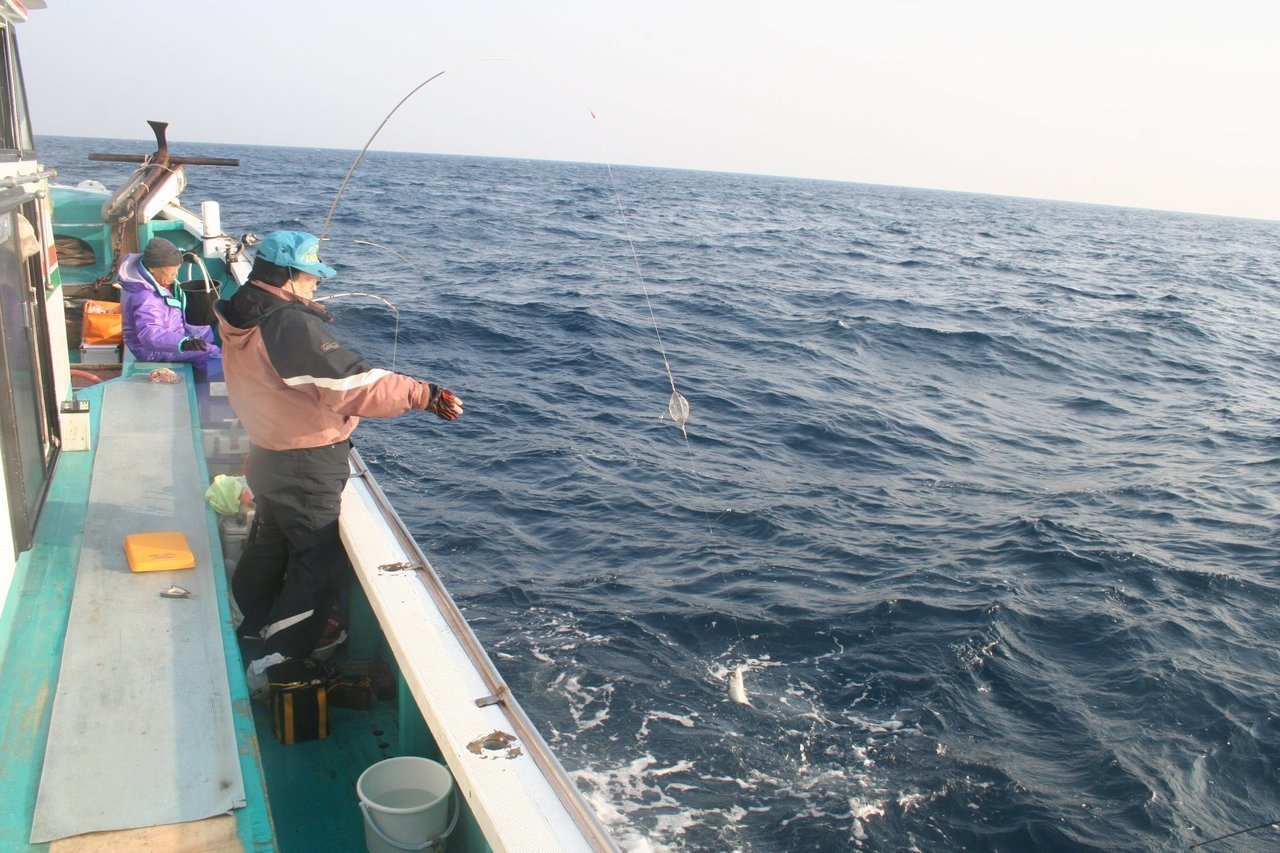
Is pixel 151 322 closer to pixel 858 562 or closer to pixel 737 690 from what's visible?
pixel 737 690

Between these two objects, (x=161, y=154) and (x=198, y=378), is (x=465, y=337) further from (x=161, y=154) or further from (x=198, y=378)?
(x=198, y=378)

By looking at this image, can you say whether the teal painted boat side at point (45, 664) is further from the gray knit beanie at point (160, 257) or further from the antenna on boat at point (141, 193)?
the antenna on boat at point (141, 193)

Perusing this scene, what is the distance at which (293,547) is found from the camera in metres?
3.33

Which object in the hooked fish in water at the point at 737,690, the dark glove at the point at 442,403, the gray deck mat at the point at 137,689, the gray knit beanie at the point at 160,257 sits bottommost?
the hooked fish in water at the point at 737,690

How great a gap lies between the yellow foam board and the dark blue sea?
7.16 feet

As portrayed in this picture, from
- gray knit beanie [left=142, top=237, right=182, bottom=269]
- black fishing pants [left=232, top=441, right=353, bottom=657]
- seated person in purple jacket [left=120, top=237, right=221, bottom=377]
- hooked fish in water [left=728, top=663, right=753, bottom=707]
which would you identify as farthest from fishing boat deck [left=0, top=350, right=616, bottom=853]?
hooked fish in water [left=728, top=663, right=753, bottom=707]

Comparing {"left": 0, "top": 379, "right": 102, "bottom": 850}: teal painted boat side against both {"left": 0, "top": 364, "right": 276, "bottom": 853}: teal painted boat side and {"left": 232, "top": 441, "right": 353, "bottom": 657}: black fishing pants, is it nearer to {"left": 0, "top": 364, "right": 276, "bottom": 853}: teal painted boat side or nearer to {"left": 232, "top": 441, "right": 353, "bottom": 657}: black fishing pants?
{"left": 0, "top": 364, "right": 276, "bottom": 853}: teal painted boat side

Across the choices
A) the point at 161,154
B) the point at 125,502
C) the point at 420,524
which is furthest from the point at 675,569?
the point at 161,154

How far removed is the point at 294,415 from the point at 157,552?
754 millimetres

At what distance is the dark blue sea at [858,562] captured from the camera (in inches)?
179

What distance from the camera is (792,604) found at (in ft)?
20.4

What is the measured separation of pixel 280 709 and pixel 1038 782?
3536 millimetres

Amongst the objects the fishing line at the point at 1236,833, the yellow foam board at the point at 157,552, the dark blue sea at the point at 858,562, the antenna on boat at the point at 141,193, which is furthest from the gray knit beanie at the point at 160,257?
the fishing line at the point at 1236,833

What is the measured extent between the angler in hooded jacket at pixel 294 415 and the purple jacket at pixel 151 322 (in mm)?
2301
